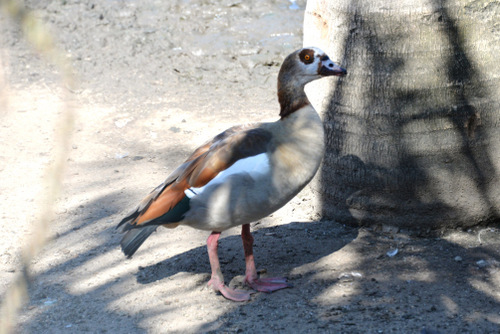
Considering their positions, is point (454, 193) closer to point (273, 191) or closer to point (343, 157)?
point (343, 157)

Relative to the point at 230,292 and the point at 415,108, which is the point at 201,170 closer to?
the point at 230,292

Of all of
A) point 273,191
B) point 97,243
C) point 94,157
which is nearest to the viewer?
point 273,191

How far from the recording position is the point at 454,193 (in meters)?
4.14

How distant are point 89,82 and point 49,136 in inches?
53.9

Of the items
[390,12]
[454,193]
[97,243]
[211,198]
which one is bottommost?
[97,243]

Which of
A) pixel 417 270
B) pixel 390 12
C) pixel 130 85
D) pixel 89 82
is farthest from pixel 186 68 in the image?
pixel 417 270

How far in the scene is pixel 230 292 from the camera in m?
3.70

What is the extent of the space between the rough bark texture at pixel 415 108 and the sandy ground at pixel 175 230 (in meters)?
0.27

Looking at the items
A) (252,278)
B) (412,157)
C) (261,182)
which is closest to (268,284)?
(252,278)

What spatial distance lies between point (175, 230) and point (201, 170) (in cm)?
119

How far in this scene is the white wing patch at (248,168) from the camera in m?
3.48

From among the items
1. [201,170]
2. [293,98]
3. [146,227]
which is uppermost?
[293,98]

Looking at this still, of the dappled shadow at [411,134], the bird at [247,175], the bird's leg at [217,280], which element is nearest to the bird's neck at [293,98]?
the bird at [247,175]

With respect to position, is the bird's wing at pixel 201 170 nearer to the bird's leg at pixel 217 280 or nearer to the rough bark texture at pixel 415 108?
the bird's leg at pixel 217 280
